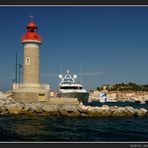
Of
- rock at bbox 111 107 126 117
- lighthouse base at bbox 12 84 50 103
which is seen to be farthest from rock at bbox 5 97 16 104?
rock at bbox 111 107 126 117

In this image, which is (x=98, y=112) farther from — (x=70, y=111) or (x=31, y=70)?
(x=31, y=70)

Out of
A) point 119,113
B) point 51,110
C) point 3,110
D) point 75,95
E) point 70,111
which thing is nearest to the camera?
point 70,111

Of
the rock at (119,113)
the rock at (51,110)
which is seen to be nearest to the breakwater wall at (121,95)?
the rock at (119,113)

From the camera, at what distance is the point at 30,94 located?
2338 centimetres

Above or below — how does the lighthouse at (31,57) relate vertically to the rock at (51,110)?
above

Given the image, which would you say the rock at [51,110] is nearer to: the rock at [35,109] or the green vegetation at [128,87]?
the rock at [35,109]

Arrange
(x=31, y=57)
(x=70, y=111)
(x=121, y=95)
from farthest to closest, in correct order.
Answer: (x=121, y=95)
(x=31, y=57)
(x=70, y=111)

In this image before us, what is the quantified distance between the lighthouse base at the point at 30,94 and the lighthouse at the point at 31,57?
0.28m

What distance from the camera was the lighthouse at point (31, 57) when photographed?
2320 centimetres

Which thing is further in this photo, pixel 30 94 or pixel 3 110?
pixel 30 94

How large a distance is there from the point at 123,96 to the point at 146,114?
7345cm

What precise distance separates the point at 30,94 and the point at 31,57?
8.32 ft

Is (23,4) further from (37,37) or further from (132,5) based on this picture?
(37,37)

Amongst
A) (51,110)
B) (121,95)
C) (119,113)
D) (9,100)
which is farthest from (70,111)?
(121,95)
